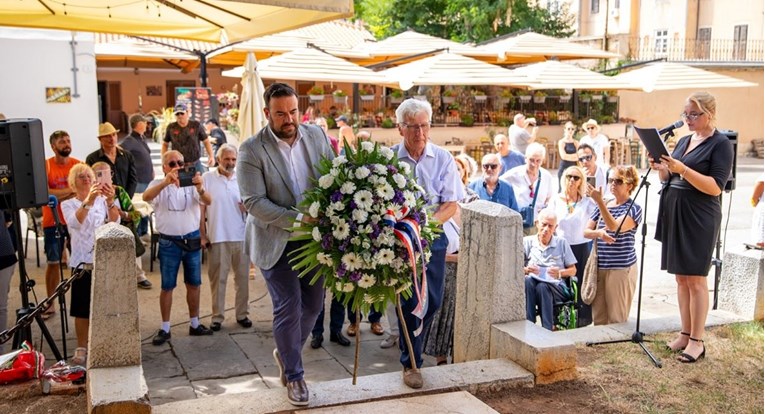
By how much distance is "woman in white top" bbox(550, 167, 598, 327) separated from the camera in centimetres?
772

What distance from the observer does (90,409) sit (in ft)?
14.3

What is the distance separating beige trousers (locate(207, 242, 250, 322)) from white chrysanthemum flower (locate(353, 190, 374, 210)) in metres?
3.38

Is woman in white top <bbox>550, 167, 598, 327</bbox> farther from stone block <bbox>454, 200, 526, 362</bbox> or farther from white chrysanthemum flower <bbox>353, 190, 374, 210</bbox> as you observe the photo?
white chrysanthemum flower <bbox>353, 190, 374, 210</bbox>

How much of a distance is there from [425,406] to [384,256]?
1.03 m

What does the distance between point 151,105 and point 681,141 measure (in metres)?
31.9

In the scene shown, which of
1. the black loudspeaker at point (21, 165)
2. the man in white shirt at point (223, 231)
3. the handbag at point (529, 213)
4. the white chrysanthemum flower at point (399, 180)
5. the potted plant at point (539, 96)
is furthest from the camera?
the potted plant at point (539, 96)

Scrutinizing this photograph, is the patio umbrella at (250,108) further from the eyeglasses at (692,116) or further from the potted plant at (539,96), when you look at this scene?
the potted plant at (539,96)

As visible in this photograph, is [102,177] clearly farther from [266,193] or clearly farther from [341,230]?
[341,230]

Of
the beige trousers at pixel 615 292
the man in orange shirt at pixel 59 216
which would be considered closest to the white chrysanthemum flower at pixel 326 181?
the man in orange shirt at pixel 59 216

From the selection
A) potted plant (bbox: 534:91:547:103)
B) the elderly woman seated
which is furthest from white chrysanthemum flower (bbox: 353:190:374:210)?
potted plant (bbox: 534:91:547:103)

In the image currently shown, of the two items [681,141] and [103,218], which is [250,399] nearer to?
[103,218]

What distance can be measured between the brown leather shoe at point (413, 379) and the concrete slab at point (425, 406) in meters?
0.10

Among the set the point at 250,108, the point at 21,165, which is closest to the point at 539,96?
the point at 250,108

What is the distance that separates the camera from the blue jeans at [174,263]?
714 centimetres
